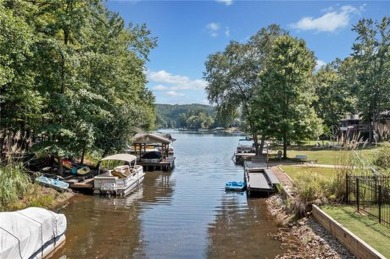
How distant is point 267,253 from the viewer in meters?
11.1

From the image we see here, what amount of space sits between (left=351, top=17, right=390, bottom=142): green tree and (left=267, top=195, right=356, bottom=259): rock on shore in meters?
38.4

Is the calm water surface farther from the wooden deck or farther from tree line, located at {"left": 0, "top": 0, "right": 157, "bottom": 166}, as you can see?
the wooden deck

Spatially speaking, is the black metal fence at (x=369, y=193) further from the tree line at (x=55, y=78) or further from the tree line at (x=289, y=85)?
the tree line at (x=55, y=78)

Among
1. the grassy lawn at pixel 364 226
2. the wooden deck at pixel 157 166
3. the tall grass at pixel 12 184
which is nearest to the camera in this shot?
the grassy lawn at pixel 364 226

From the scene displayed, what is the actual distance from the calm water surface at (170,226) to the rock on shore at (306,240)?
1.42ft

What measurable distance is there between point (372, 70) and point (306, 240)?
43.0 meters

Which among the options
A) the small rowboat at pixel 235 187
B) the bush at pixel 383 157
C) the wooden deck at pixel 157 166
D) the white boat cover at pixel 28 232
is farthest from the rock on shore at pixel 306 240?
the wooden deck at pixel 157 166

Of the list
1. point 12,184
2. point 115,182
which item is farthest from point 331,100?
point 12,184

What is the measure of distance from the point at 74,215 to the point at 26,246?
675 centimetres

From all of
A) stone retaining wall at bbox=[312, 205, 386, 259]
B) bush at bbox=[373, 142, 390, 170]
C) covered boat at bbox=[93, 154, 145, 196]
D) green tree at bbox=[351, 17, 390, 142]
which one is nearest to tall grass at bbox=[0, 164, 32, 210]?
covered boat at bbox=[93, 154, 145, 196]

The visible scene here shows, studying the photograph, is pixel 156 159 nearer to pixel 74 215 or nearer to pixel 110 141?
pixel 110 141

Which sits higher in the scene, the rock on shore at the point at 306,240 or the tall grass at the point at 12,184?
the tall grass at the point at 12,184

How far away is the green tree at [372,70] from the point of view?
4656 cm

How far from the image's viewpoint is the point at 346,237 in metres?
10.1
